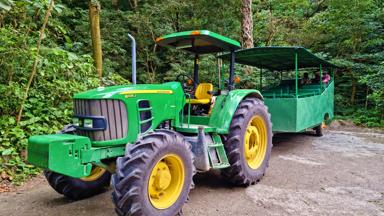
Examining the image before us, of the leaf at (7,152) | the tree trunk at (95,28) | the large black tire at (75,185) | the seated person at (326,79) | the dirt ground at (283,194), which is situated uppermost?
the tree trunk at (95,28)

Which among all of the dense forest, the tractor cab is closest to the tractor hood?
the tractor cab

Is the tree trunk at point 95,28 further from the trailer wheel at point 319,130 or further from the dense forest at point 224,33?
the trailer wheel at point 319,130

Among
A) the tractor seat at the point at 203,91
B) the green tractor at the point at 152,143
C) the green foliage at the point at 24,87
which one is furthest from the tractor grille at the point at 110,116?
the green foliage at the point at 24,87

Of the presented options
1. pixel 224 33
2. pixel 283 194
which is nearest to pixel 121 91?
pixel 283 194

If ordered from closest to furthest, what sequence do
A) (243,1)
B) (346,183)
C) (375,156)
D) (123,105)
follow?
(123,105) → (346,183) → (375,156) → (243,1)

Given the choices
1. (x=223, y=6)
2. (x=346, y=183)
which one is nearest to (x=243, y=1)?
(x=223, y=6)

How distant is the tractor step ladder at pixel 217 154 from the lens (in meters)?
3.80

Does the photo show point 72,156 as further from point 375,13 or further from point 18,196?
point 375,13

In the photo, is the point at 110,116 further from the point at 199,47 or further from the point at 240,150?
the point at 199,47

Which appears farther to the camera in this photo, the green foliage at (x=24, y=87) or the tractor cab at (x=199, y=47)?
the green foliage at (x=24, y=87)

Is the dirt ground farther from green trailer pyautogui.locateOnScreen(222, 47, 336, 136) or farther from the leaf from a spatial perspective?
green trailer pyautogui.locateOnScreen(222, 47, 336, 136)

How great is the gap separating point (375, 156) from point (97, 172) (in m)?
5.07

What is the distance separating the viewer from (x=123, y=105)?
10.3 feet

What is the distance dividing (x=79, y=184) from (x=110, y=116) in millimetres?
1033
